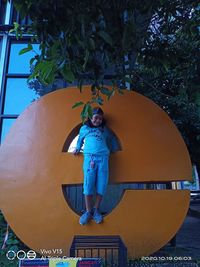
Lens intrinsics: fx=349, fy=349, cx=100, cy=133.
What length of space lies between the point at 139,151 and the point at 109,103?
863 millimetres

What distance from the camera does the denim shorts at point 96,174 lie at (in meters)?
4.76

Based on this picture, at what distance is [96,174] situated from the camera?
4789 mm

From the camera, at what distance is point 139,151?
5.00 meters

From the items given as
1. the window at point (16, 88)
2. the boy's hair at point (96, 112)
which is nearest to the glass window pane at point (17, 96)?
the window at point (16, 88)

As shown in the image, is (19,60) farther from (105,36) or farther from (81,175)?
(105,36)

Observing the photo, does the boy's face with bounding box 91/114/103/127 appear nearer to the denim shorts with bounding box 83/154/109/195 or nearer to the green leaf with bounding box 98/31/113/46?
the denim shorts with bounding box 83/154/109/195

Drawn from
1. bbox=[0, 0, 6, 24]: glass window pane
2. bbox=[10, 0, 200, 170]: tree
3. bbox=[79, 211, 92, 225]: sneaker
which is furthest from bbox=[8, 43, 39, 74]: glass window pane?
bbox=[79, 211, 92, 225]: sneaker

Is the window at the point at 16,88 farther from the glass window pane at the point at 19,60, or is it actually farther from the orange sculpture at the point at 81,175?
the orange sculpture at the point at 81,175

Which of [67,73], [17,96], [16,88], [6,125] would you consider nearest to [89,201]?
[67,73]

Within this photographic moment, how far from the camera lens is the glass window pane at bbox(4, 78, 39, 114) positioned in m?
7.29

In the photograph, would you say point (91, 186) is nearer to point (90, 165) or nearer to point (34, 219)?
point (90, 165)

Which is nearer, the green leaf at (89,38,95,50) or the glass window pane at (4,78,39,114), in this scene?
the green leaf at (89,38,95,50)

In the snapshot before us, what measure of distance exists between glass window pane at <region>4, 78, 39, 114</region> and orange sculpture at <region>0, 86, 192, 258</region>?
6.56ft

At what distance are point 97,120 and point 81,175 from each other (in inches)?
32.1
